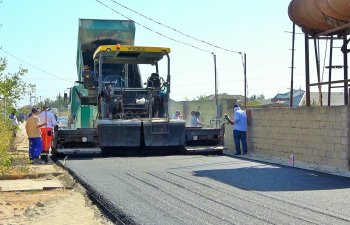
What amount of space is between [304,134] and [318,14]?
2776 mm

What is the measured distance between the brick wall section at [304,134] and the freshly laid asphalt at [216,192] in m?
0.91

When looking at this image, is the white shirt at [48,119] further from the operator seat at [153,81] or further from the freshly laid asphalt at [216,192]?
the freshly laid asphalt at [216,192]

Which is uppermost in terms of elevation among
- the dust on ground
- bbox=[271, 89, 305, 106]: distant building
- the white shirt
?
bbox=[271, 89, 305, 106]: distant building

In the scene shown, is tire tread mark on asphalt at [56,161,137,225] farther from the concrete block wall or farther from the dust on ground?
the concrete block wall

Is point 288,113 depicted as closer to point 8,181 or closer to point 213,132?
point 213,132

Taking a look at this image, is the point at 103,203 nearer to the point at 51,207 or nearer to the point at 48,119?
the point at 51,207

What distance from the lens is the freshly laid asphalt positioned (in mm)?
6723

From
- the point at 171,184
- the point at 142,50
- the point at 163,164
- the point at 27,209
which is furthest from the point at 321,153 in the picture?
the point at 27,209

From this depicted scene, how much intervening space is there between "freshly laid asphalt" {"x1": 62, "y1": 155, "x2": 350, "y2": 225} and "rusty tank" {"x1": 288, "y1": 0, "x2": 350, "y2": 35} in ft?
11.9

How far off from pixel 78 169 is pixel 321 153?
5100mm

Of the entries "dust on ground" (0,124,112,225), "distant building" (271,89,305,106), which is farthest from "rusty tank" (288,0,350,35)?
"distant building" (271,89,305,106)

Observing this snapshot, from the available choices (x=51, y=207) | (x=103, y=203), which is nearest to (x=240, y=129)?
(x=103, y=203)

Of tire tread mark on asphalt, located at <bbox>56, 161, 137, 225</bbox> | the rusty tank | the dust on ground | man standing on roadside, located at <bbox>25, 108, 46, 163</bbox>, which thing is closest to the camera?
tire tread mark on asphalt, located at <bbox>56, 161, 137, 225</bbox>

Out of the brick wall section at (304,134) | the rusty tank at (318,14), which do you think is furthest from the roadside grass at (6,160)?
the rusty tank at (318,14)
